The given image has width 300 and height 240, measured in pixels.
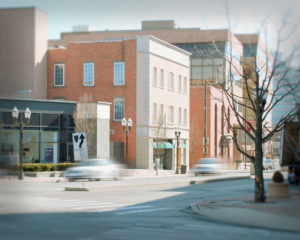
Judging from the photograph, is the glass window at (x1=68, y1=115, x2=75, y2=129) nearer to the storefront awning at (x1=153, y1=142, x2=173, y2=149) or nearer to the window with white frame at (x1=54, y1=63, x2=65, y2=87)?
the window with white frame at (x1=54, y1=63, x2=65, y2=87)

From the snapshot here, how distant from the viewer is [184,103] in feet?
213

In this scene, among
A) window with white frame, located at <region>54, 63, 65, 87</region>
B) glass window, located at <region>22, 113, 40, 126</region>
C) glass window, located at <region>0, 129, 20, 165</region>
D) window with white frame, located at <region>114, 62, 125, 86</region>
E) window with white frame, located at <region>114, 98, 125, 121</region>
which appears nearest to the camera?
glass window, located at <region>0, 129, 20, 165</region>

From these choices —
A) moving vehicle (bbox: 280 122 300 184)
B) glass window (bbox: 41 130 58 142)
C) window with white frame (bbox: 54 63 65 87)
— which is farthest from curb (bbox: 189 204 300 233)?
window with white frame (bbox: 54 63 65 87)

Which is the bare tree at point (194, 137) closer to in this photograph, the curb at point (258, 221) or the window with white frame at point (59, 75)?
the window with white frame at point (59, 75)

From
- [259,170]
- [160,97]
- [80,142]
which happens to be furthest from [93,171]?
[160,97]

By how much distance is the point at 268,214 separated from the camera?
1567 cm

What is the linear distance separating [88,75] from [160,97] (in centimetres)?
752

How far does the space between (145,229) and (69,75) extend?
45.2 metres

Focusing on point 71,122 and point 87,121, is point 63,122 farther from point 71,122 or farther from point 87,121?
point 87,121

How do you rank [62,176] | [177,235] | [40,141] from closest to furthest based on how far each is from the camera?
[177,235]
[62,176]
[40,141]

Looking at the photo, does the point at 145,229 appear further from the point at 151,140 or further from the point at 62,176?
the point at 151,140

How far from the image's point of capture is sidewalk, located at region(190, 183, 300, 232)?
15133mm

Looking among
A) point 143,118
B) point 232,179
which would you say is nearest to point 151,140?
point 143,118

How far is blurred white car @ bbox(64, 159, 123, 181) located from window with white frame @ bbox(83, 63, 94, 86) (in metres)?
20.7
